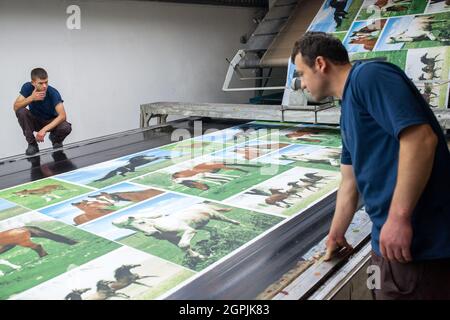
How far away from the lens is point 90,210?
2021 millimetres

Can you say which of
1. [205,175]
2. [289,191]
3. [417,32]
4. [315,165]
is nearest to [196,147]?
[205,175]

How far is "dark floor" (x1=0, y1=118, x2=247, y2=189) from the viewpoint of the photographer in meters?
2.66

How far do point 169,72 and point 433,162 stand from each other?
4.37 metres

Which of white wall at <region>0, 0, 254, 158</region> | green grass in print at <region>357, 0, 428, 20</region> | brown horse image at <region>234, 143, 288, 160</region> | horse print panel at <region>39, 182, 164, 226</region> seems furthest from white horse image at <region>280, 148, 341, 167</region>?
white wall at <region>0, 0, 254, 158</region>

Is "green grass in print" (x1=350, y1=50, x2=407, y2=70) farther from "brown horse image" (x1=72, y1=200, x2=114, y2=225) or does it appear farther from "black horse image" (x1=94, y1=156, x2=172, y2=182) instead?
"brown horse image" (x1=72, y1=200, x2=114, y2=225)

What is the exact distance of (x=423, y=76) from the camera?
11.6 feet

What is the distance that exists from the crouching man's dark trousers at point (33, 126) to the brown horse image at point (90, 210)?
1371 millimetres

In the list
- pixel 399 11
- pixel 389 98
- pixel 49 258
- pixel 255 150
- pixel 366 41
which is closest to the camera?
pixel 389 98

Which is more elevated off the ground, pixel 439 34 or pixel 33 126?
pixel 439 34

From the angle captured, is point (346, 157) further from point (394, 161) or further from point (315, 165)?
point (315, 165)

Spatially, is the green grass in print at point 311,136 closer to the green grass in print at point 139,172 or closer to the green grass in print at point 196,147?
the green grass in print at point 196,147

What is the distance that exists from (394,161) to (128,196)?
145 cm

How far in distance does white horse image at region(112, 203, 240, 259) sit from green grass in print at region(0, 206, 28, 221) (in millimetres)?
520

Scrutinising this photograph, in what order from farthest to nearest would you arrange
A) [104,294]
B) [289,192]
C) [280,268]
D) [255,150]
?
[255,150]
[289,192]
[280,268]
[104,294]
